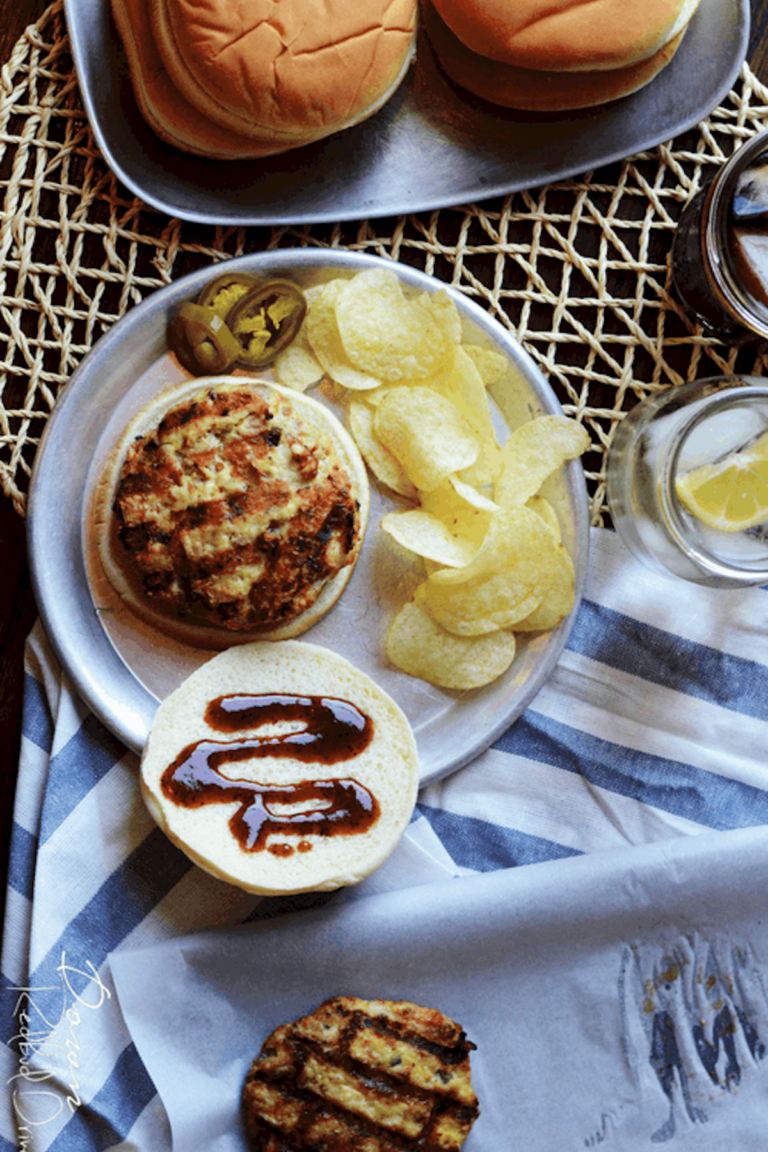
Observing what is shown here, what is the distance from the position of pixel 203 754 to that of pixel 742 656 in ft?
4.57

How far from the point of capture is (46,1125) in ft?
6.64

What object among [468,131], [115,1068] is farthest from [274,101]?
[115,1068]

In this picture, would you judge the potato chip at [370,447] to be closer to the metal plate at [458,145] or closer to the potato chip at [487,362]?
the potato chip at [487,362]

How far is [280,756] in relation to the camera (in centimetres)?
209

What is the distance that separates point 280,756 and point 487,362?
108 centimetres

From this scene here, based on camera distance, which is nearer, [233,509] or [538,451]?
[233,509]

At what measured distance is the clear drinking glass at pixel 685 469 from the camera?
2076 millimetres

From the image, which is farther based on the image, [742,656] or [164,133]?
[742,656]

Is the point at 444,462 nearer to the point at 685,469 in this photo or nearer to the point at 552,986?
the point at 685,469

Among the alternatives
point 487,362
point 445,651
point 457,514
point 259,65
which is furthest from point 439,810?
point 259,65

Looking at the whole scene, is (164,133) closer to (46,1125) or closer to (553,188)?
(553,188)

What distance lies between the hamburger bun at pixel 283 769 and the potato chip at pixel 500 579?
0.27 m

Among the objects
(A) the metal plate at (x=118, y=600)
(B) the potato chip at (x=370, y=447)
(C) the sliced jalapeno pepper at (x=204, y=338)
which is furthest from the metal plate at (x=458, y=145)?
(B) the potato chip at (x=370, y=447)

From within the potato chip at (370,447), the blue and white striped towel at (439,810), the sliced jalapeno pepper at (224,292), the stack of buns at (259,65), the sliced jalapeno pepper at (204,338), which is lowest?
the blue and white striped towel at (439,810)
